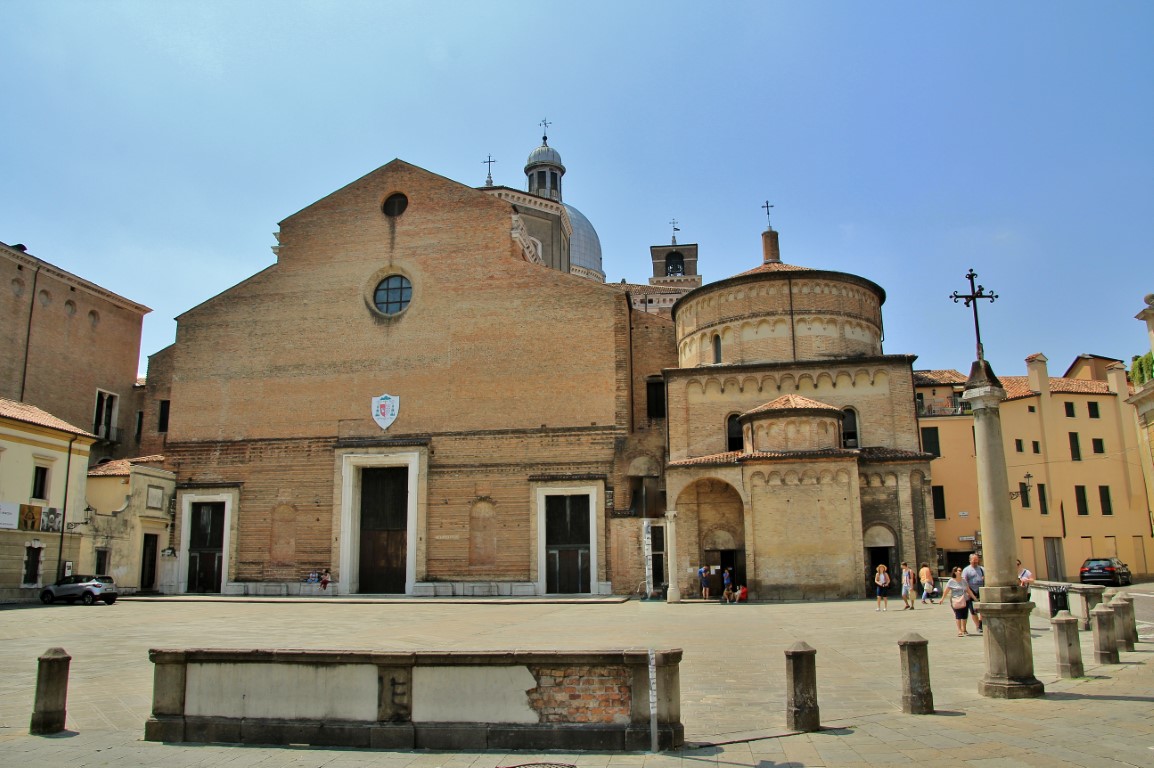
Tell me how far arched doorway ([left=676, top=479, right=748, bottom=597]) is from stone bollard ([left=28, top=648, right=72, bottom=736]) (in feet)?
74.7

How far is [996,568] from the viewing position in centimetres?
1041

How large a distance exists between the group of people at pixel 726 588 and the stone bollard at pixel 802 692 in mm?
19112

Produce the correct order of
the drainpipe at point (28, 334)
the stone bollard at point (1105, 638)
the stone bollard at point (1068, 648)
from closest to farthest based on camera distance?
1. the stone bollard at point (1068, 648)
2. the stone bollard at point (1105, 638)
3. the drainpipe at point (28, 334)

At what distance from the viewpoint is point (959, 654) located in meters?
→ 13.5

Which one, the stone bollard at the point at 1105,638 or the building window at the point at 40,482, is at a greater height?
the building window at the point at 40,482

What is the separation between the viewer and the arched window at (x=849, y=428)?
100 ft

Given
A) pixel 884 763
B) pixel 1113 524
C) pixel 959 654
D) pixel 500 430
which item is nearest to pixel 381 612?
pixel 500 430

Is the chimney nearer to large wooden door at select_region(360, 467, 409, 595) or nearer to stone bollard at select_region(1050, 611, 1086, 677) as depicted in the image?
large wooden door at select_region(360, 467, 409, 595)

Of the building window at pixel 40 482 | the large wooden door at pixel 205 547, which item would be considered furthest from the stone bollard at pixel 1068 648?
the large wooden door at pixel 205 547

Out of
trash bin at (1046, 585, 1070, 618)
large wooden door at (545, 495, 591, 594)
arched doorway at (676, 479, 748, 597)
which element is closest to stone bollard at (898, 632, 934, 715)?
trash bin at (1046, 585, 1070, 618)

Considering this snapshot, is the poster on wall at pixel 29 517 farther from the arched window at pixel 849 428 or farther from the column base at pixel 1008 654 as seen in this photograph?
the column base at pixel 1008 654

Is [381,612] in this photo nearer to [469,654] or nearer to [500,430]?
[500,430]

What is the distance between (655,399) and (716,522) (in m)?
6.46

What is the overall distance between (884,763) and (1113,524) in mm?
38537
